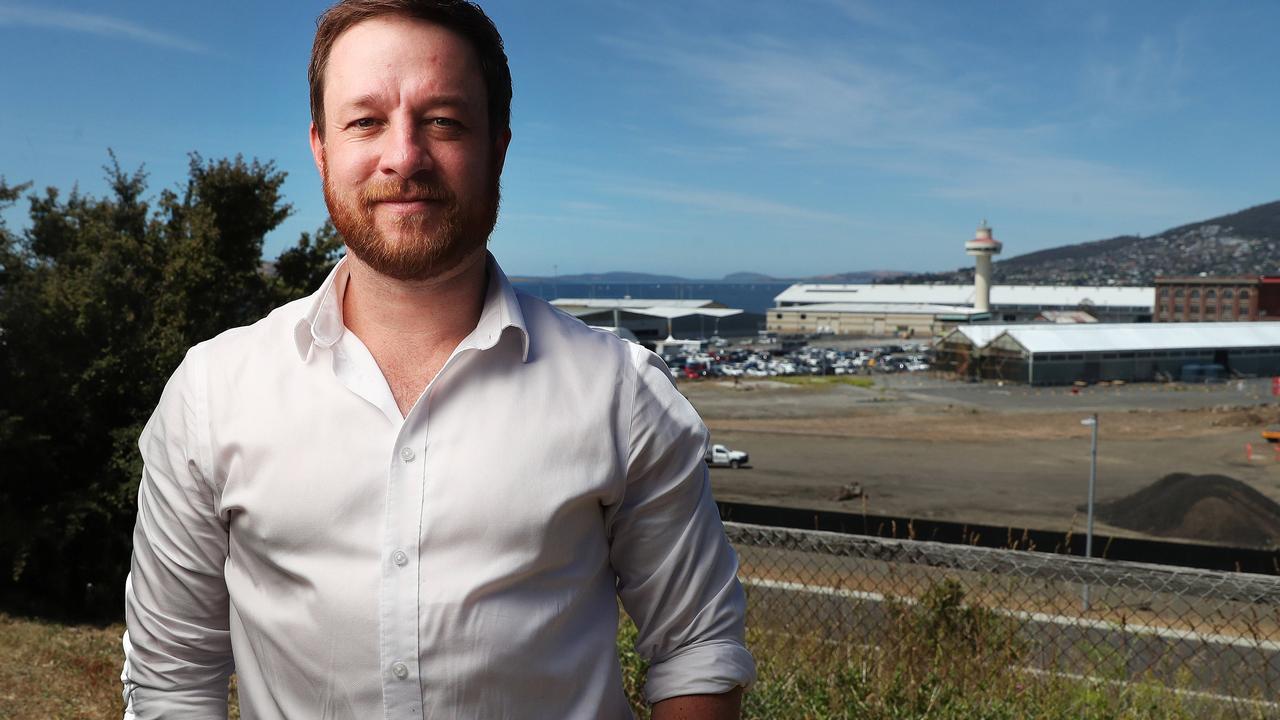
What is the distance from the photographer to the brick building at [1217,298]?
108375 millimetres

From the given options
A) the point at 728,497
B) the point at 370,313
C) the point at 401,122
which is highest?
the point at 401,122

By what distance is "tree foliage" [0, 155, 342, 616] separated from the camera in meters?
12.7

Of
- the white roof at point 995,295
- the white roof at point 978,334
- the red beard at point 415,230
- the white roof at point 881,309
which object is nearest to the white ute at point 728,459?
the white roof at point 978,334

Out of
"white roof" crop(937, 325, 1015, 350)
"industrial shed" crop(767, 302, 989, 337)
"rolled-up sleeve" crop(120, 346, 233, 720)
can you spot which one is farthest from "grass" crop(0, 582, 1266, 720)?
"industrial shed" crop(767, 302, 989, 337)

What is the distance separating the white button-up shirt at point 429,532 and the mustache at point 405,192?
21cm

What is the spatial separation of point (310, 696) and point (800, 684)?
3.22 meters

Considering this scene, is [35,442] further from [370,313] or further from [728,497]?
[728,497]

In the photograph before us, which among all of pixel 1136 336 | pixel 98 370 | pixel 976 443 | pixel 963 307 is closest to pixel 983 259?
pixel 963 307

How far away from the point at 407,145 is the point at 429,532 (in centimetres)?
67

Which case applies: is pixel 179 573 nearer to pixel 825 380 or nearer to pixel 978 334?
pixel 825 380

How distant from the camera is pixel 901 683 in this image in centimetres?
449

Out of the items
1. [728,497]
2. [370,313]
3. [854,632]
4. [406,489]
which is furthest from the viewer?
[728,497]

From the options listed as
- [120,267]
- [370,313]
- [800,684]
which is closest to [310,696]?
[370,313]

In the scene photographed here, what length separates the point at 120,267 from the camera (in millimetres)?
14469
